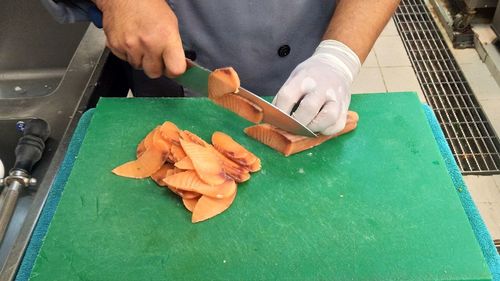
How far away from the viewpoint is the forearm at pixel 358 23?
139cm

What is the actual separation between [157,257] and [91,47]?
0.90 metres

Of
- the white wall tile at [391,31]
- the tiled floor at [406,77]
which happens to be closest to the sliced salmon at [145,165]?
the tiled floor at [406,77]

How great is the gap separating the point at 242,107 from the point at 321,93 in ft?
0.70

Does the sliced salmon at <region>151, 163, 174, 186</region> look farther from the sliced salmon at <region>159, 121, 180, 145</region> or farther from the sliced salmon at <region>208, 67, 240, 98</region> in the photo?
the sliced salmon at <region>208, 67, 240, 98</region>

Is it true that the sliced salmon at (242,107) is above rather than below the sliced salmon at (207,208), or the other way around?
above

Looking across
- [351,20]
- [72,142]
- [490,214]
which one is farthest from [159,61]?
[490,214]

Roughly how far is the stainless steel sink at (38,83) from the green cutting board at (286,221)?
0.10m

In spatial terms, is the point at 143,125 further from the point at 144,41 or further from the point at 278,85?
Answer: the point at 278,85

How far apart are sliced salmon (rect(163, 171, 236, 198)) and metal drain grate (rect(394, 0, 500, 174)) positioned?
1686mm

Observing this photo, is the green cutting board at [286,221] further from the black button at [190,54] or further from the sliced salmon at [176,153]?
the black button at [190,54]

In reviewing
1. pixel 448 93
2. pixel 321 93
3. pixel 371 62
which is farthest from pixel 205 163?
pixel 371 62

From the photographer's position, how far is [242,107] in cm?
125

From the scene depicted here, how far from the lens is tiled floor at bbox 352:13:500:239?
7.64ft

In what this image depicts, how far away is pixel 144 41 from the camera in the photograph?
1221 mm
